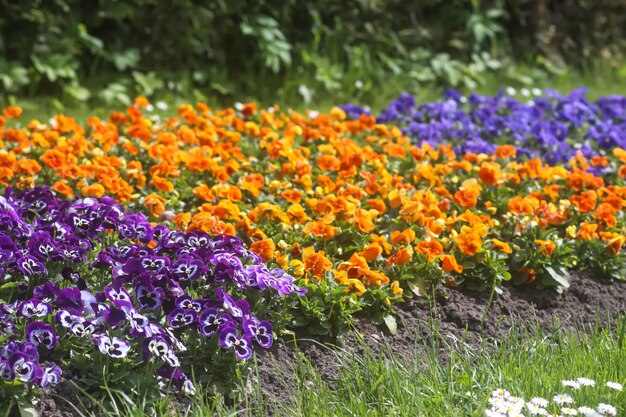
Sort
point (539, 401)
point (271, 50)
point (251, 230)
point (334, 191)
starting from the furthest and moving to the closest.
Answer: point (271, 50)
point (334, 191)
point (251, 230)
point (539, 401)

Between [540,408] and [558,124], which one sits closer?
[540,408]

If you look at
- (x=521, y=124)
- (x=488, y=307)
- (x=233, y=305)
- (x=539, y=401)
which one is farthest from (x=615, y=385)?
(x=521, y=124)

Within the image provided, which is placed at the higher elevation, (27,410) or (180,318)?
(180,318)

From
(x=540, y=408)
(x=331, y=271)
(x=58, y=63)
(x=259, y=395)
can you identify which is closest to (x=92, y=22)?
(x=58, y=63)

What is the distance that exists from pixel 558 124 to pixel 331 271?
3.04m

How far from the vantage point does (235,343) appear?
9.74ft

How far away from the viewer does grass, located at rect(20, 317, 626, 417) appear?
2.89 metres

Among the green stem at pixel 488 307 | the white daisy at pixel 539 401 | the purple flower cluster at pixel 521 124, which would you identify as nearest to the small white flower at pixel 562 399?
the white daisy at pixel 539 401

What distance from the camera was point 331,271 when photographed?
11.7 feet

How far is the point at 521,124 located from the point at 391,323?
9.23ft

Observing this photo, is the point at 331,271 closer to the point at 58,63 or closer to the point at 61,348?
the point at 61,348

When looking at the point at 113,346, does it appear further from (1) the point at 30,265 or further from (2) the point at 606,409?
(2) the point at 606,409

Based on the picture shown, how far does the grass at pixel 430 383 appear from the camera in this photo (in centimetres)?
289

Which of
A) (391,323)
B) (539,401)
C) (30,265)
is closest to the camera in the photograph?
(539,401)
